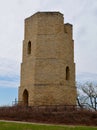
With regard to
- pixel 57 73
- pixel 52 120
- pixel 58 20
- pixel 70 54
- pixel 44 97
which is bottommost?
pixel 52 120

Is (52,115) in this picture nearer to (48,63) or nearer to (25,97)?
(48,63)

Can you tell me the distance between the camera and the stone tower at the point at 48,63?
27062 millimetres

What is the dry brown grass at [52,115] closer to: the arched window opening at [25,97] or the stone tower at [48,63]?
the stone tower at [48,63]

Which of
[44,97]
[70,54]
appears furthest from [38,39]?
[44,97]

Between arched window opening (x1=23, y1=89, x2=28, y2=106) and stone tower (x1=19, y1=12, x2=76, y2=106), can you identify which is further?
arched window opening (x1=23, y1=89, x2=28, y2=106)

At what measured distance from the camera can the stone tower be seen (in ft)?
88.8

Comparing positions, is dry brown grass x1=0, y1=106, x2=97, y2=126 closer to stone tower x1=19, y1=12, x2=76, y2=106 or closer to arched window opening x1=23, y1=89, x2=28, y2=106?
stone tower x1=19, y1=12, x2=76, y2=106

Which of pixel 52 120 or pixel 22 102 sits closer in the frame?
pixel 52 120

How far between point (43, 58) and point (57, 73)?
183 cm

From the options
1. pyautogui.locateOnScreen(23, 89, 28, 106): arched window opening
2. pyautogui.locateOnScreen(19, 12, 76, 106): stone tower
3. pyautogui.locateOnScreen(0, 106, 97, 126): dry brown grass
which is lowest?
pyautogui.locateOnScreen(0, 106, 97, 126): dry brown grass

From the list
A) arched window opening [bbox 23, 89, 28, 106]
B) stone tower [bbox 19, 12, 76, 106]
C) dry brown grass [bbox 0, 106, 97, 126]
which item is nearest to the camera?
dry brown grass [bbox 0, 106, 97, 126]

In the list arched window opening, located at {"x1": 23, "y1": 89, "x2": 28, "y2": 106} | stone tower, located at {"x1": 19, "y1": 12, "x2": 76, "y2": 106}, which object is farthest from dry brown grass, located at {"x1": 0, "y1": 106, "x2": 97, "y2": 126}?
arched window opening, located at {"x1": 23, "y1": 89, "x2": 28, "y2": 106}

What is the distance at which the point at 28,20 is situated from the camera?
29.3 metres

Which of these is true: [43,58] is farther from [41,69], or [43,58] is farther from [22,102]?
[22,102]
